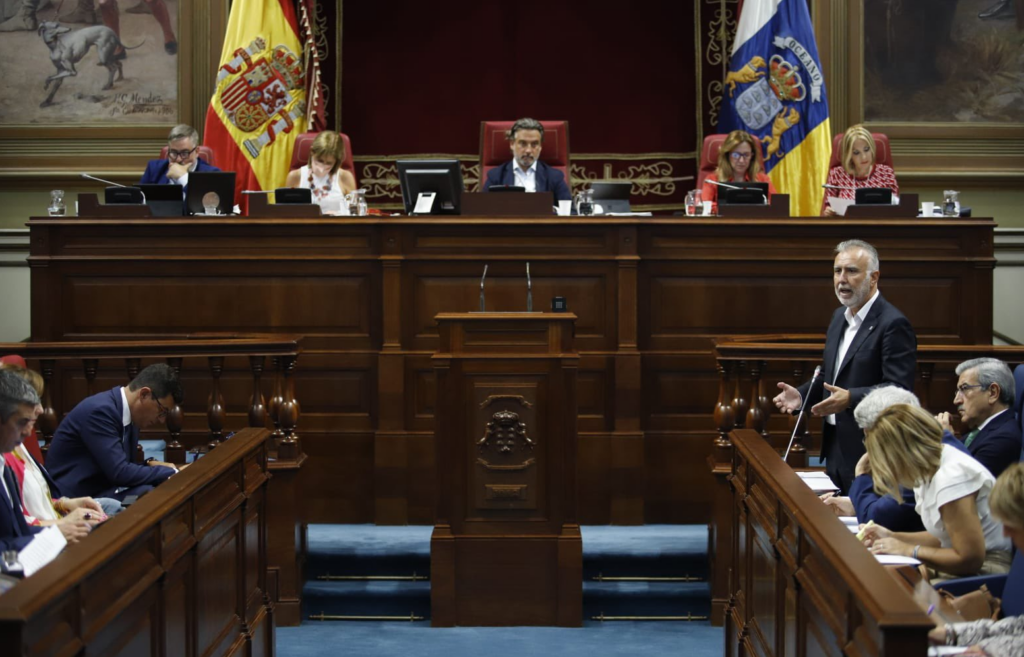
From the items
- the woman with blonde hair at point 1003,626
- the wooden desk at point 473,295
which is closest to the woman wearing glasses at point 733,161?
the wooden desk at point 473,295

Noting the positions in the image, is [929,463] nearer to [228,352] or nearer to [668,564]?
[668,564]

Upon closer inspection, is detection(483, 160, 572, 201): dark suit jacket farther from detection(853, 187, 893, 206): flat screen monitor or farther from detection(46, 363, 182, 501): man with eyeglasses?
detection(46, 363, 182, 501): man with eyeglasses

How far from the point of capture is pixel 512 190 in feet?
20.9

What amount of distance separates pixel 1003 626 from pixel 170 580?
80.1 inches

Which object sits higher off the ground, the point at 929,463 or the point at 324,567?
the point at 929,463

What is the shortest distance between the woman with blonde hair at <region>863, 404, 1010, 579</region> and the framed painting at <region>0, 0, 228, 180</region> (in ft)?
21.9

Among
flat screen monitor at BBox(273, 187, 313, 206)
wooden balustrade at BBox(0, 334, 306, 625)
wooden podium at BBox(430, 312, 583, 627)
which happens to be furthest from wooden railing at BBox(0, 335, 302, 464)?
flat screen monitor at BBox(273, 187, 313, 206)

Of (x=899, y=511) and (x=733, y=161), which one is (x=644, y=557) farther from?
(x=733, y=161)

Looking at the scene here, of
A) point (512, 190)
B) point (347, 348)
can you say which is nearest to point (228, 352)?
point (347, 348)

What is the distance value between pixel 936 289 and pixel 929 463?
117 inches

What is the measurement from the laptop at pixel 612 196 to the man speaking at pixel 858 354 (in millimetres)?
2219

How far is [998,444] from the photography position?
13.4 ft

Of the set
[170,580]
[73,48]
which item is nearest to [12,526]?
[170,580]

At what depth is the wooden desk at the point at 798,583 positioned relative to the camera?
233 centimetres
